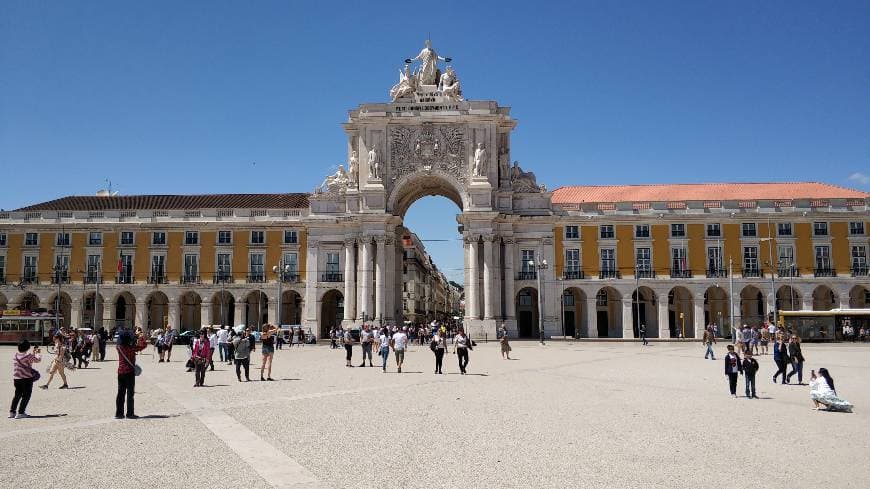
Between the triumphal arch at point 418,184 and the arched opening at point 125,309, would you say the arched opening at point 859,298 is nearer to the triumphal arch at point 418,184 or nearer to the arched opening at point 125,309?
the triumphal arch at point 418,184

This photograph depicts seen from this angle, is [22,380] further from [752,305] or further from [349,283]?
[752,305]

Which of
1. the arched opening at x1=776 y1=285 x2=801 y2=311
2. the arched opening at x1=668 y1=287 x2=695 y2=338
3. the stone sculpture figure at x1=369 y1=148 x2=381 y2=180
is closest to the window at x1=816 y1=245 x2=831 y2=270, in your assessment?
the arched opening at x1=776 y1=285 x2=801 y2=311

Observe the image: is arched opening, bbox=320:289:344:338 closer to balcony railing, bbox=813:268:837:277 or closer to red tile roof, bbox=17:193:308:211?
red tile roof, bbox=17:193:308:211

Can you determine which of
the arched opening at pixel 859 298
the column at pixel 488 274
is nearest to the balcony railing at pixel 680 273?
the arched opening at pixel 859 298

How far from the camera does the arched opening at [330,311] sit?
219 feet

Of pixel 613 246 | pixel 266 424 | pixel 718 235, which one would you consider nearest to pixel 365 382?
pixel 266 424

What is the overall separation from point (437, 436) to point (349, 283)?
50.7 m

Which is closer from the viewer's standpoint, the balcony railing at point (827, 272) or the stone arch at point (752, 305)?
the balcony railing at point (827, 272)

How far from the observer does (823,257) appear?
6291 cm

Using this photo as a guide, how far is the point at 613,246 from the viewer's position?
6456 cm

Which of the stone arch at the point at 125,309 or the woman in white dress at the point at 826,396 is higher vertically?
the stone arch at the point at 125,309

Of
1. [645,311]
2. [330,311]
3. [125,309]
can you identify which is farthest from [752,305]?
[125,309]

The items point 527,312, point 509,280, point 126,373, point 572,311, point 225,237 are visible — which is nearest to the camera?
point 126,373

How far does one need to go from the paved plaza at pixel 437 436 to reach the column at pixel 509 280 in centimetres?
3957
